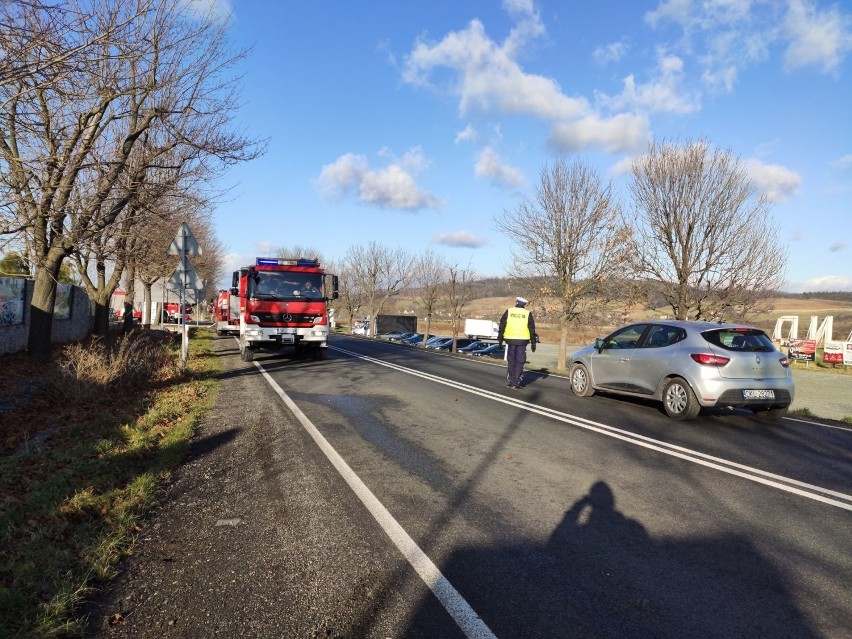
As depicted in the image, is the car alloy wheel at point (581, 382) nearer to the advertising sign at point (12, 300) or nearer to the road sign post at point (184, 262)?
the road sign post at point (184, 262)

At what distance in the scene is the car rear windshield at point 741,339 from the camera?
8297mm

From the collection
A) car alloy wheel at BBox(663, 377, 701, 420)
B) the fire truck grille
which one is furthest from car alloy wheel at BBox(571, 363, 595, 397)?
the fire truck grille

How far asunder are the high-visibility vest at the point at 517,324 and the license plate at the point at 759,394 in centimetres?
445

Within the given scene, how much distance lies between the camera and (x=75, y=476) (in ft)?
17.7

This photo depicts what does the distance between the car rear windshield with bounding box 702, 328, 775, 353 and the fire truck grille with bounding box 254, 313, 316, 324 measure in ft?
35.9

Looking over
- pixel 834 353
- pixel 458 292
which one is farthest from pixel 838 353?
pixel 458 292

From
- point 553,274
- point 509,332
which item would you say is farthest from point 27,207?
point 553,274

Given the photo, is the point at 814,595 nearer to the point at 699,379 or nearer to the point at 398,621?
the point at 398,621

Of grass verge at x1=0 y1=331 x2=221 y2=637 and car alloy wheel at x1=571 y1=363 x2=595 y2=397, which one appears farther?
car alloy wheel at x1=571 y1=363 x2=595 y2=397

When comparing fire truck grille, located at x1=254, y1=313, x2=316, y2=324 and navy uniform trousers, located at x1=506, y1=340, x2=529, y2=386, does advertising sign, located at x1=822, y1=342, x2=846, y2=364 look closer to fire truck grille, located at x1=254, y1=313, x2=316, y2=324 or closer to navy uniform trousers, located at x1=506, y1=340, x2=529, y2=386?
navy uniform trousers, located at x1=506, y1=340, x2=529, y2=386

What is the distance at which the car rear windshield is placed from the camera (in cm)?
830

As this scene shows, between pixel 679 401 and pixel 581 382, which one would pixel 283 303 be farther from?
pixel 679 401

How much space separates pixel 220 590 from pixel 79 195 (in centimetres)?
1339

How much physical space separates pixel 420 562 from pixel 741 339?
6.84 metres
